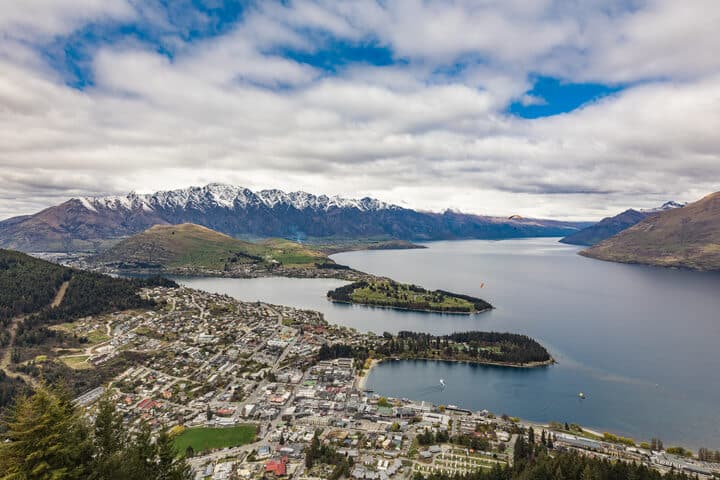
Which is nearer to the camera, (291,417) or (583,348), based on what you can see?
(291,417)

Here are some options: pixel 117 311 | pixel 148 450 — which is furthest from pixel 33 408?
pixel 117 311

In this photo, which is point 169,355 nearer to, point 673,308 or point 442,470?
point 442,470

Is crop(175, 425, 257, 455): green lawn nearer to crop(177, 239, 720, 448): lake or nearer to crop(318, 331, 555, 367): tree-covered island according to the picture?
crop(177, 239, 720, 448): lake

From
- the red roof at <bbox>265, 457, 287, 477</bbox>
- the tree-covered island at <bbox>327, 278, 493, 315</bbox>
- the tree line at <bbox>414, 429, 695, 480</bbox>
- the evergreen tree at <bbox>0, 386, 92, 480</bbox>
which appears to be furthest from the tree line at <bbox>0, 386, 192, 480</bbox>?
the tree-covered island at <bbox>327, 278, 493, 315</bbox>

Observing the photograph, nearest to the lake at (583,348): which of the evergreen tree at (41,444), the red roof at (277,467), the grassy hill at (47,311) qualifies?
the red roof at (277,467)

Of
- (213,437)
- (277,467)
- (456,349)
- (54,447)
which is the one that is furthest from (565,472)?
(456,349)

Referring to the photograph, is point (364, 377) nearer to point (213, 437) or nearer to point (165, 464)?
point (213, 437)
